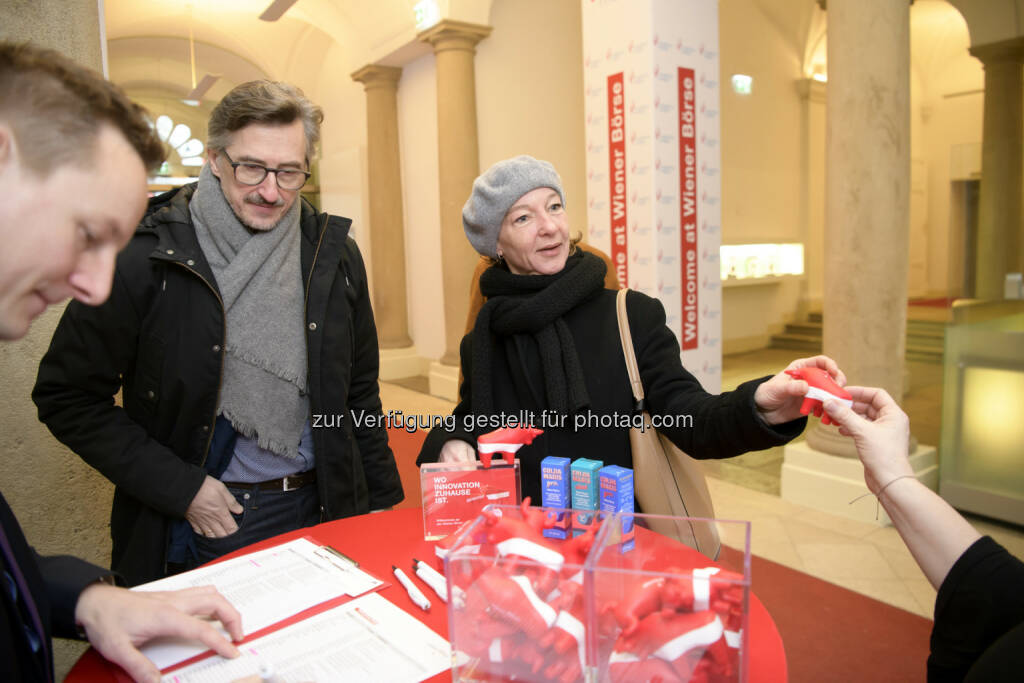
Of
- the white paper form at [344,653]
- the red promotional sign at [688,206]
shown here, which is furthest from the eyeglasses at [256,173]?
the red promotional sign at [688,206]

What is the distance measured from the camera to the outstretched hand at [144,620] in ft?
3.41

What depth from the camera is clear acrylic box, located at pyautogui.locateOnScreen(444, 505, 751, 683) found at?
0.79 m

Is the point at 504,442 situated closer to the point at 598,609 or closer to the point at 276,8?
the point at 598,609

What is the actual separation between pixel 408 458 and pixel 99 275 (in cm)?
353

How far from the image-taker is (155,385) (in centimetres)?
171

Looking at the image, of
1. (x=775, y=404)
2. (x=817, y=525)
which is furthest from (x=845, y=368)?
(x=775, y=404)

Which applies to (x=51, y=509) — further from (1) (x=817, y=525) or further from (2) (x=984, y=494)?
(2) (x=984, y=494)

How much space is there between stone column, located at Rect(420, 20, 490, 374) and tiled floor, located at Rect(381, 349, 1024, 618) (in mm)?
3720

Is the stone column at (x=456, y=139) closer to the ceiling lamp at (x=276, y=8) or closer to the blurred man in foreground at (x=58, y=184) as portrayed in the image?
the ceiling lamp at (x=276, y=8)

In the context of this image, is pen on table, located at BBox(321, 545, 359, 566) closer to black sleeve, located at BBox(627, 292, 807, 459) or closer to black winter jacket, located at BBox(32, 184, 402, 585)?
black winter jacket, located at BBox(32, 184, 402, 585)

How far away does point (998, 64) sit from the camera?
772 cm

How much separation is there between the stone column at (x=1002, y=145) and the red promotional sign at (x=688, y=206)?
4805 mm

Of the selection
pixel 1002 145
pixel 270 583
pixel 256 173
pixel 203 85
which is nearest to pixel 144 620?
pixel 270 583

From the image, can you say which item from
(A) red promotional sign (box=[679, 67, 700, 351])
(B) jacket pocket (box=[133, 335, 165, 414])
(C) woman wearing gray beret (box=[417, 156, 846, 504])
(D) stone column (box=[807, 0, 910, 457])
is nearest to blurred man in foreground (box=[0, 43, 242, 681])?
(B) jacket pocket (box=[133, 335, 165, 414])
